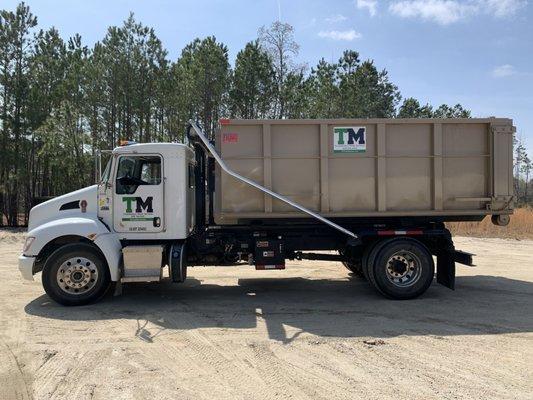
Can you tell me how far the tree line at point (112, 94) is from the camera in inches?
986

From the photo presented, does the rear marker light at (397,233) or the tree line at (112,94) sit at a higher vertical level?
the tree line at (112,94)

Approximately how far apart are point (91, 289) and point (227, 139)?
10.8ft

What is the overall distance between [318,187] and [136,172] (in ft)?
10.1

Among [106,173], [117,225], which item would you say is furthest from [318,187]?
[106,173]

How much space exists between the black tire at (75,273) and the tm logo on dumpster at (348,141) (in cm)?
431

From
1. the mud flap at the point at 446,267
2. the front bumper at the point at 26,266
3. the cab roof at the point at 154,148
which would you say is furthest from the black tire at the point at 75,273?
the mud flap at the point at 446,267

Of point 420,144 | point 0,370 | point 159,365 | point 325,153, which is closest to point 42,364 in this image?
point 0,370

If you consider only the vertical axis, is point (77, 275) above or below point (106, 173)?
Result: below

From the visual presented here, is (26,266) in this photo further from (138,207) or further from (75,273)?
(138,207)

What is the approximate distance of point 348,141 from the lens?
7.82 meters

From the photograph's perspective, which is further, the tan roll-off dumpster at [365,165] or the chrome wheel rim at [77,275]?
the tan roll-off dumpster at [365,165]

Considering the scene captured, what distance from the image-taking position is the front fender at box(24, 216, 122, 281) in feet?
24.4

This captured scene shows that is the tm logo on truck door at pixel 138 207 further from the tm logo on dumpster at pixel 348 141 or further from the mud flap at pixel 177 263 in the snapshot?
the tm logo on dumpster at pixel 348 141

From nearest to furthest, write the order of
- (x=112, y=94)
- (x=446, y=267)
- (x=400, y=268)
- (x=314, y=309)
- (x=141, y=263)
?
(x=314, y=309) → (x=141, y=263) → (x=400, y=268) → (x=446, y=267) → (x=112, y=94)
